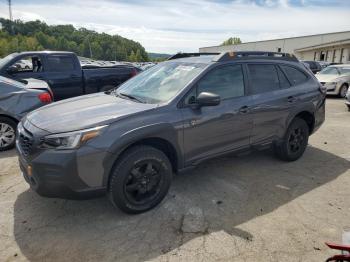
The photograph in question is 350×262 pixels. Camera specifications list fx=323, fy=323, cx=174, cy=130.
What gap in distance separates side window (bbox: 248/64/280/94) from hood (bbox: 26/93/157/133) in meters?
1.69

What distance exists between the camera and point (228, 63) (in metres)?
4.38

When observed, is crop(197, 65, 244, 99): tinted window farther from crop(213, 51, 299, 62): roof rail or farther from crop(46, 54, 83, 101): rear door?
crop(46, 54, 83, 101): rear door

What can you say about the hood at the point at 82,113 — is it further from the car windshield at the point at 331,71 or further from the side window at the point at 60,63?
the car windshield at the point at 331,71

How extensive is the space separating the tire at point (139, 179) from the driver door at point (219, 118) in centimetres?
42

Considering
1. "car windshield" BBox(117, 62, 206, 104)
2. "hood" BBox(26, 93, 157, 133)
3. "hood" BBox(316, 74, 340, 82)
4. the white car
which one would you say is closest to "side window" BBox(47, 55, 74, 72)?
"car windshield" BBox(117, 62, 206, 104)

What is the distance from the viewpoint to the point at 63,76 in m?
8.41

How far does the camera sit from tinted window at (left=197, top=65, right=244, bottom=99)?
4070 millimetres

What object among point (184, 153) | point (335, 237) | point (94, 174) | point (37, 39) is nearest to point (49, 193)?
point (94, 174)

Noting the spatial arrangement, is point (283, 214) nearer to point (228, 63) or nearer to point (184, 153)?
point (184, 153)

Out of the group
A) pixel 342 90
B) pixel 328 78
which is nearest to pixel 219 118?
pixel 342 90

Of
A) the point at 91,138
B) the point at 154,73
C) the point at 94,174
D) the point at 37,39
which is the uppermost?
the point at 37,39

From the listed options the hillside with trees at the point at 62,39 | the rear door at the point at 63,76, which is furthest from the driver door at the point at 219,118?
the hillside with trees at the point at 62,39

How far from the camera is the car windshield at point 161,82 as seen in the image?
398cm

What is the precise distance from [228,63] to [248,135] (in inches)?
41.0
